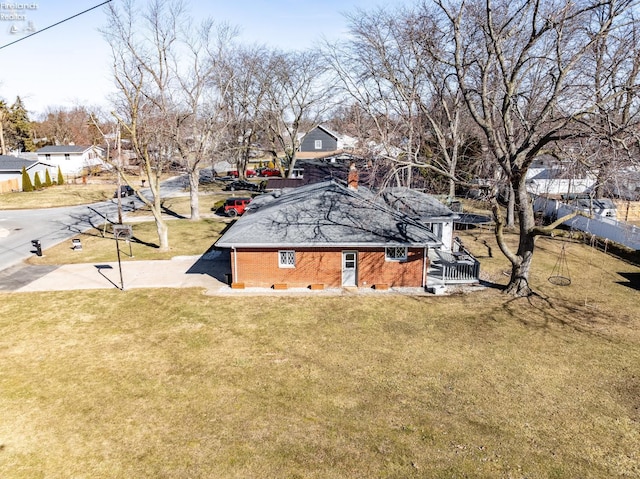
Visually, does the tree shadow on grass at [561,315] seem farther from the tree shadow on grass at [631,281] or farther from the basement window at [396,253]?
the basement window at [396,253]

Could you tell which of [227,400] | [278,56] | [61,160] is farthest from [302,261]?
[61,160]

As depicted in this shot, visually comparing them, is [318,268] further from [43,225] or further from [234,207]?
[43,225]

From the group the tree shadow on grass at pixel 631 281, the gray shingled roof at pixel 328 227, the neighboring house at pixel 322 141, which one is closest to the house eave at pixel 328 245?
the gray shingled roof at pixel 328 227

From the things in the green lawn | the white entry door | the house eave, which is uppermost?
the house eave

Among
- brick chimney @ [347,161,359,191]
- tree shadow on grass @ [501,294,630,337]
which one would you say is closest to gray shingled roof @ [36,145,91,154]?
brick chimney @ [347,161,359,191]

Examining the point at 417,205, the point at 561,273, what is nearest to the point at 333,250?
the point at 417,205

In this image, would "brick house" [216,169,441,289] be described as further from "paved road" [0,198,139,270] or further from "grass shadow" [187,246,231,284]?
"paved road" [0,198,139,270]
